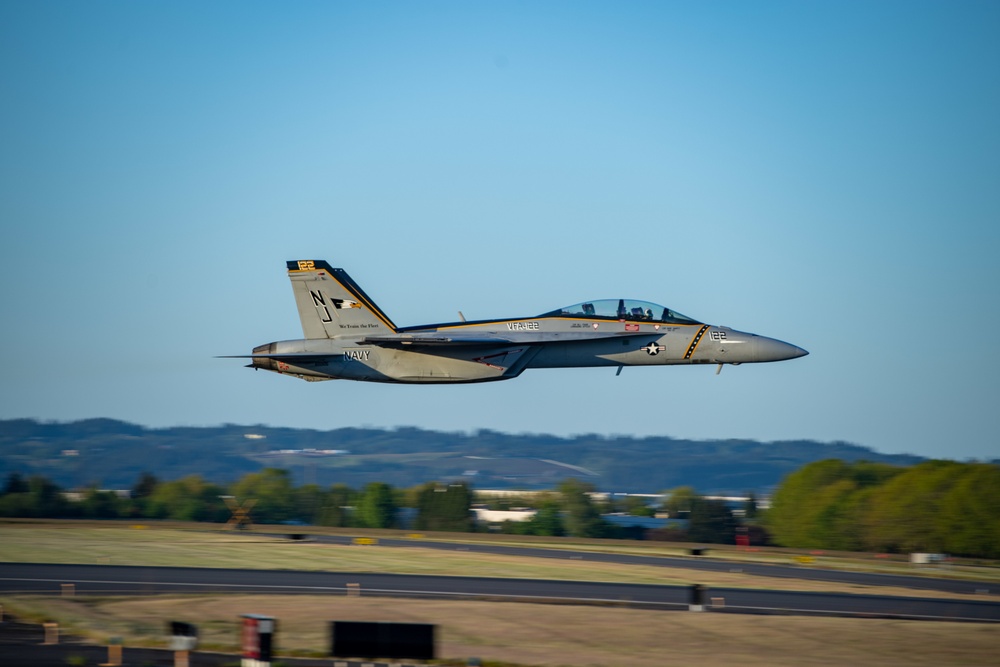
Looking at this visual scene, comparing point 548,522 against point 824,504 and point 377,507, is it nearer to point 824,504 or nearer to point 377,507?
point 377,507

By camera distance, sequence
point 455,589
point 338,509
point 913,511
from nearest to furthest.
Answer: point 455,589
point 913,511
point 338,509

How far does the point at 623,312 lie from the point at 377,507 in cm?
3092

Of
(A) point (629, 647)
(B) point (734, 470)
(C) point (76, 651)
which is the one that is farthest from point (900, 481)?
(B) point (734, 470)

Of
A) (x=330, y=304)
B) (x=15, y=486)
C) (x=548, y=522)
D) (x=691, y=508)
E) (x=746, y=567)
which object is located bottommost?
(x=548, y=522)

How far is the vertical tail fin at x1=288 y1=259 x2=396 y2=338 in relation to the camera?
3591 cm

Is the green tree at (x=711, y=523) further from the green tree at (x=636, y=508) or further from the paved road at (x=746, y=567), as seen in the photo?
the paved road at (x=746, y=567)

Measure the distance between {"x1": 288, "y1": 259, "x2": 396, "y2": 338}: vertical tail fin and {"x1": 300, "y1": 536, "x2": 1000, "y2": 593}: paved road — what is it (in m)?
10.3

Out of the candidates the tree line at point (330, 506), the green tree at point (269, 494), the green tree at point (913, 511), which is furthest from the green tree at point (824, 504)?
the green tree at point (269, 494)

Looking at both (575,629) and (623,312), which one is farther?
(623,312)

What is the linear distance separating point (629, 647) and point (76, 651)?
9.92 meters

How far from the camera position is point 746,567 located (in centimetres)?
3653

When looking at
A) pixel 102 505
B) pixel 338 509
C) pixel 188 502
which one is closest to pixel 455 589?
pixel 338 509

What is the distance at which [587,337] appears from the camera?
1357 inches

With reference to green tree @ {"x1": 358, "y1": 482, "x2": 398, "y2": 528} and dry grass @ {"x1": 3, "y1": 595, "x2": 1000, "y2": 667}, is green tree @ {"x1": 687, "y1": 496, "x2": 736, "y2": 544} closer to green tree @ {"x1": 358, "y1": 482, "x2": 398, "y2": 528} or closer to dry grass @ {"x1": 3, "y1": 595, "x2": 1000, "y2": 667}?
green tree @ {"x1": 358, "y1": 482, "x2": 398, "y2": 528}
